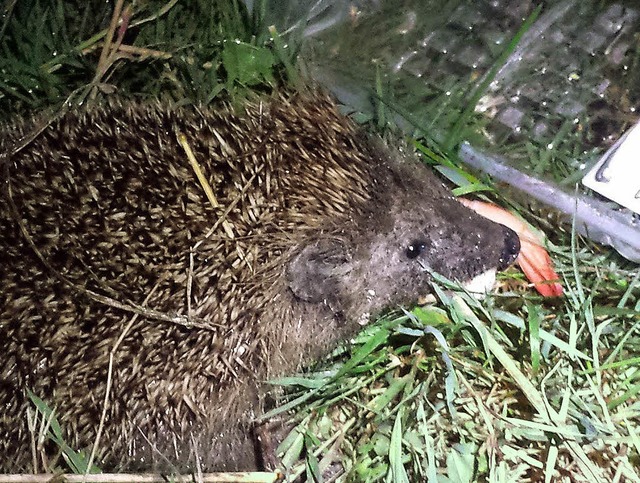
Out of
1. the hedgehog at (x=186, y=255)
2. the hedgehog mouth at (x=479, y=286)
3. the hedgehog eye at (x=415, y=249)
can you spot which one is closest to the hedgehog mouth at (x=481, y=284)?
the hedgehog mouth at (x=479, y=286)

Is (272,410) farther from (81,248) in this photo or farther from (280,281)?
(81,248)

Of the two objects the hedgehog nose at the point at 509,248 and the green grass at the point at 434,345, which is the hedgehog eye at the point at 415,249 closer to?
the green grass at the point at 434,345

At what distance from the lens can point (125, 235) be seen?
1936 millimetres

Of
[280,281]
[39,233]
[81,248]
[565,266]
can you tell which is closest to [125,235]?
[81,248]

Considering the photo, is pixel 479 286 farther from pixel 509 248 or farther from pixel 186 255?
pixel 186 255

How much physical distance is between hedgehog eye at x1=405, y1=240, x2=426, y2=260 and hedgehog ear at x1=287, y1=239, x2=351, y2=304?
0.23 m

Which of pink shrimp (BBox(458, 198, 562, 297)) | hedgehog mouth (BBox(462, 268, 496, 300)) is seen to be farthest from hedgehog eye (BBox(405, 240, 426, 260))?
pink shrimp (BBox(458, 198, 562, 297))

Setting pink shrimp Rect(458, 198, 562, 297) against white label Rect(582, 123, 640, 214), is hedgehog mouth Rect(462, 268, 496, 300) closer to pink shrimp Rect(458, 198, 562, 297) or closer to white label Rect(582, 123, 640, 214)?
pink shrimp Rect(458, 198, 562, 297)

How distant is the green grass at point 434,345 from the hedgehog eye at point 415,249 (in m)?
0.15

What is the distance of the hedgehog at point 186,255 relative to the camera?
193 centimetres

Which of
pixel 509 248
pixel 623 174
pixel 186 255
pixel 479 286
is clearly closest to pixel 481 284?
pixel 479 286

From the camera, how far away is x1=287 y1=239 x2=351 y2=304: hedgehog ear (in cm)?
207

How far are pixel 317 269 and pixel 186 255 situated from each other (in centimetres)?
42

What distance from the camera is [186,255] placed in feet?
6.45
